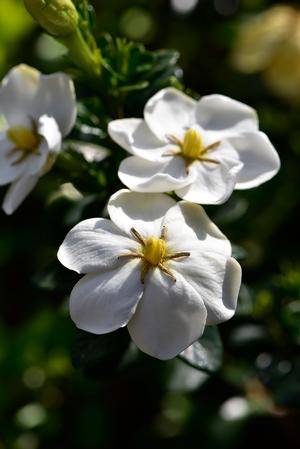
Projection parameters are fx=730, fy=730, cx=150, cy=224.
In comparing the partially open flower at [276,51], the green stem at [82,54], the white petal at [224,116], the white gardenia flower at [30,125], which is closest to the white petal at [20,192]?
the white gardenia flower at [30,125]

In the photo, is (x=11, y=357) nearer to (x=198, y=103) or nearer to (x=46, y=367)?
(x=46, y=367)

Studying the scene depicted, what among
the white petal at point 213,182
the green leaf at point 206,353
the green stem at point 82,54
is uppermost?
the green stem at point 82,54

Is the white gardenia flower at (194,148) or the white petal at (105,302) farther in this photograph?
the white gardenia flower at (194,148)

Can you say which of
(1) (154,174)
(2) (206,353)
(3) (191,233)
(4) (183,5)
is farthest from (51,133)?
(4) (183,5)

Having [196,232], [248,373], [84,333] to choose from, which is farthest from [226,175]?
[248,373]

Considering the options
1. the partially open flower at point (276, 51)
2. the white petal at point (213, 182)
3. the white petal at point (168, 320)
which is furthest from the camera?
the partially open flower at point (276, 51)

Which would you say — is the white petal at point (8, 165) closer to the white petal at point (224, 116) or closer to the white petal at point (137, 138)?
the white petal at point (137, 138)
